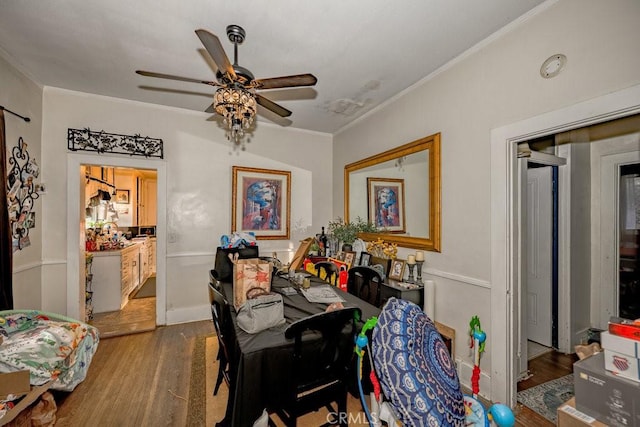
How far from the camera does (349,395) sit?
7.40ft

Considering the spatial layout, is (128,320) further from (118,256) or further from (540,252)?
(540,252)

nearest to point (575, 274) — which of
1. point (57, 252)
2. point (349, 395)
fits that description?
point (349, 395)

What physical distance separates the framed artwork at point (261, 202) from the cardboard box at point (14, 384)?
8.28 feet

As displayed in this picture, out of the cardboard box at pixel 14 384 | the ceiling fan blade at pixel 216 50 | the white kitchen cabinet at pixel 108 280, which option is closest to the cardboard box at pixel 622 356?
the ceiling fan blade at pixel 216 50

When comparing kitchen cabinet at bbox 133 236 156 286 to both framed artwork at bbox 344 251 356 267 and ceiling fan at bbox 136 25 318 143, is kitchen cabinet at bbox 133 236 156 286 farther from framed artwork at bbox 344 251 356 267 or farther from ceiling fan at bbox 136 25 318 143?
ceiling fan at bbox 136 25 318 143

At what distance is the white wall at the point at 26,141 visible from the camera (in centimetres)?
251

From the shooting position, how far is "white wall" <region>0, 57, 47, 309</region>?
2.51m

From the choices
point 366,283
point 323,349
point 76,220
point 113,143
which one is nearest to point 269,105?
point 323,349

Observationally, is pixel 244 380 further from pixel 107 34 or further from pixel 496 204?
pixel 107 34

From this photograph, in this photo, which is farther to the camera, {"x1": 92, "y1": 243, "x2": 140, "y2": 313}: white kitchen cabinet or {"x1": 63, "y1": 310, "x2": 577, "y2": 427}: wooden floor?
{"x1": 92, "y1": 243, "x2": 140, "y2": 313}: white kitchen cabinet

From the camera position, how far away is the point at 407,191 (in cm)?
313

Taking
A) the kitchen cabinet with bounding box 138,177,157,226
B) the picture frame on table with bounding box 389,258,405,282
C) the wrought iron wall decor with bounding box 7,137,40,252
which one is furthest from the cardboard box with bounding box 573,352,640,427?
the kitchen cabinet with bounding box 138,177,157,226

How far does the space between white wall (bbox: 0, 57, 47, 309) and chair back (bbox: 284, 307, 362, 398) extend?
3.08 m

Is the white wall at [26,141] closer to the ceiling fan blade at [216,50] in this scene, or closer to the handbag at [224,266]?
the handbag at [224,266]
